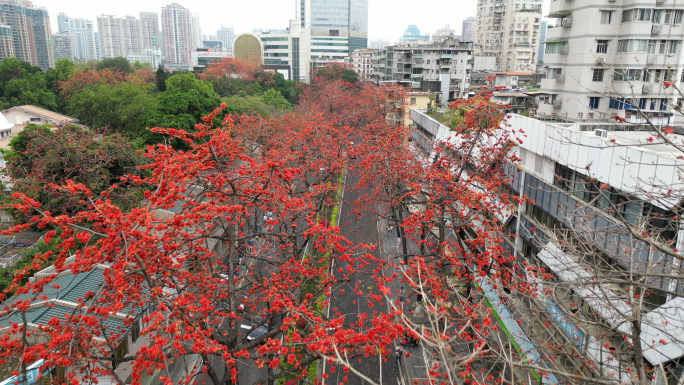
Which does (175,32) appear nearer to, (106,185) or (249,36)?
(249,36)

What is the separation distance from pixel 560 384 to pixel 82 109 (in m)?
35.3

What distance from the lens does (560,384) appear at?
7.37 metres

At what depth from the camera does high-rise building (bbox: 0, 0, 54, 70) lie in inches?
Answer: 3671

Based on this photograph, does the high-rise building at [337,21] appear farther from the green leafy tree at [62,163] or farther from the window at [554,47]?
the green leafy tree at [62,163]

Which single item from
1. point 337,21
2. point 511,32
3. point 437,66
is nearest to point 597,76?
point 437,66

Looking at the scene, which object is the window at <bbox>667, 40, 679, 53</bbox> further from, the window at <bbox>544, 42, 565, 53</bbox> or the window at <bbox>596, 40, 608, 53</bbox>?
the window at <bbox>544, 42, 565, 53</bbox>

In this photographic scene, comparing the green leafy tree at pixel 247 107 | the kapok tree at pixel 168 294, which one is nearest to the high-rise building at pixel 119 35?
the green leafy tree at pixel 247 107

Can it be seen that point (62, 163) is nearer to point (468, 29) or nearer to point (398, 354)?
point (398, 354)

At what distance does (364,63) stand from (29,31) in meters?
73.1

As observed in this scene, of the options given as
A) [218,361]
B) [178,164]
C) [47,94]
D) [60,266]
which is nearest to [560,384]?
[178,164]

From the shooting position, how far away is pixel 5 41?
85625mm

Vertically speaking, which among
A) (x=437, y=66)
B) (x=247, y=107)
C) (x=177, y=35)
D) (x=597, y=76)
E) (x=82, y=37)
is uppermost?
(x=82, y=37)

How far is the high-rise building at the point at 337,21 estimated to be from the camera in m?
103

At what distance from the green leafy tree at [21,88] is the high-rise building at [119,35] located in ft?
393
